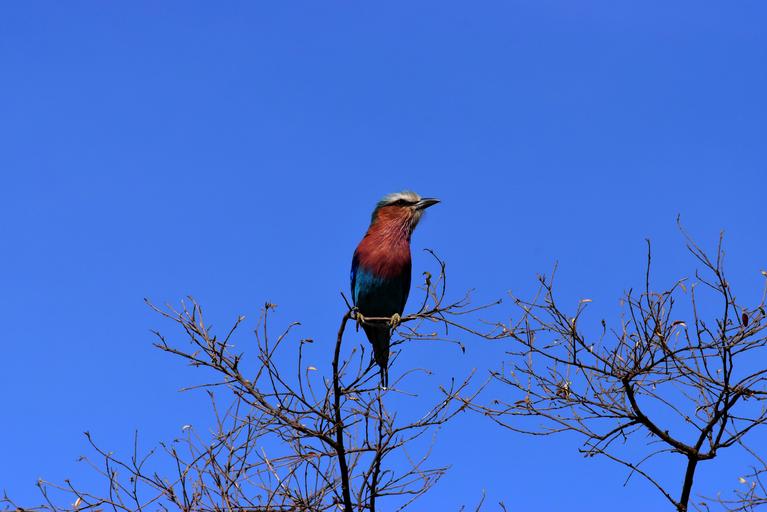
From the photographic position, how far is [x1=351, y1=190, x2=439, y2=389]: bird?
7371 mm

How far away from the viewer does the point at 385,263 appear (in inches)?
293

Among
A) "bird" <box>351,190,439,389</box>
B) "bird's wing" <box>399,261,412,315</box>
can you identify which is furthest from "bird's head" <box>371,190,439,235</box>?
"bird's wing" <box>399,261,412,315</box>

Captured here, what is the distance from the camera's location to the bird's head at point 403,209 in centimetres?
778

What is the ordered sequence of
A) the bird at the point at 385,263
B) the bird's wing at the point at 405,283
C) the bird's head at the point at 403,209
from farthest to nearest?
the bird's head at the point at 403,209 < the bird's wing at the point at 405,283 < the bird at the point at 385,263

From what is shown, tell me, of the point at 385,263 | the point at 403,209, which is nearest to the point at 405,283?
the point at 385,263

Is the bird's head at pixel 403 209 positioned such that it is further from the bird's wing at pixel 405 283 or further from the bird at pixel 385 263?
the bird's wing at pixel 405 283

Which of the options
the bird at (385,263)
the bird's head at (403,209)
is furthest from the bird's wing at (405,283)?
the bird's head at (403,209)

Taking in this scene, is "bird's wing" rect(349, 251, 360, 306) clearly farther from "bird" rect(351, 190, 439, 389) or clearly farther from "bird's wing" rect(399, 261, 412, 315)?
"bird's wing" rect(399, 261, 412, 315)

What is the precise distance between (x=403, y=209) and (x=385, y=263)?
672mm

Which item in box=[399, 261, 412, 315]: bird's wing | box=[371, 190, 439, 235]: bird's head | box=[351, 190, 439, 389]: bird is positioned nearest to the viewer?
box=[351, 190, 439, 389]: bird

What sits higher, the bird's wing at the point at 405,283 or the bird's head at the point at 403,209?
the bird's head at the point at 403,209

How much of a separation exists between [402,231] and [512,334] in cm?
297

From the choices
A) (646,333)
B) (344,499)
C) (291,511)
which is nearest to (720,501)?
(646,333)

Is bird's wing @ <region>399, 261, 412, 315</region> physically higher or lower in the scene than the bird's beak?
lower
